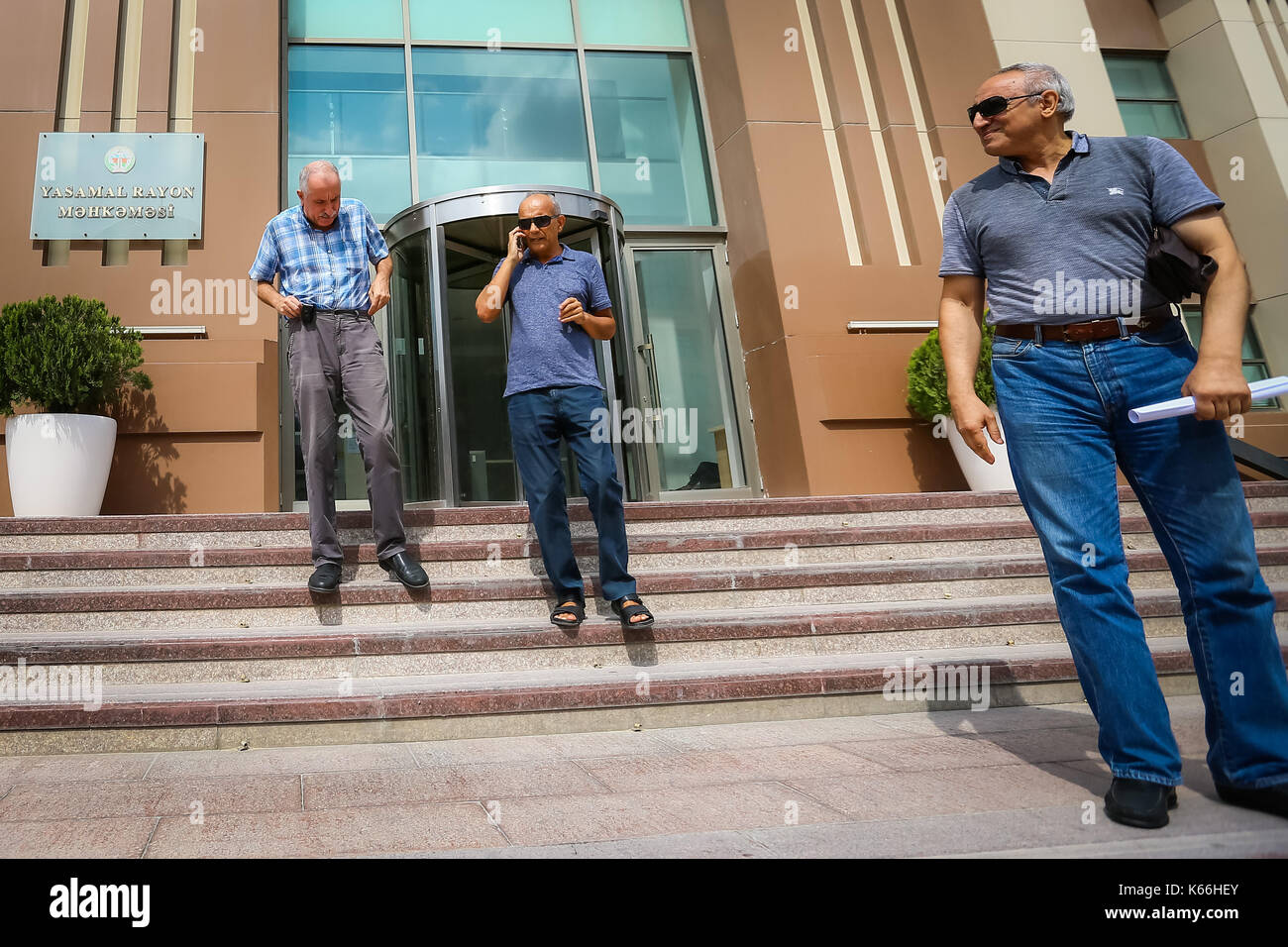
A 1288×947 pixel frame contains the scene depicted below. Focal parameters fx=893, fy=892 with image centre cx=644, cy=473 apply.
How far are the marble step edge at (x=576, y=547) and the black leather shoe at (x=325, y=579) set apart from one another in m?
0.40

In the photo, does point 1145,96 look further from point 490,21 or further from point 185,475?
point 185,475

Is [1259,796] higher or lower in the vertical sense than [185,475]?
lower

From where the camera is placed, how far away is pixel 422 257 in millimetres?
7637

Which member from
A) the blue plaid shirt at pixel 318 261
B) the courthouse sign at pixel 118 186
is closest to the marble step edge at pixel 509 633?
the blue plaid shirt at pixel 318 261

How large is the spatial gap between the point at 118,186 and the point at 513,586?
5.61 m

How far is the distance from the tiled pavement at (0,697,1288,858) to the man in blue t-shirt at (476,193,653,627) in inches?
33.2

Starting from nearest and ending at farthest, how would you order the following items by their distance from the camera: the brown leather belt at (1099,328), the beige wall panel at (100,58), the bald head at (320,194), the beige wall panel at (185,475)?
the brown leather belt at (1099,328) → the bald head at (320,194) → the beige wall panel at (185,475) → the beige wall panel at (100,58)

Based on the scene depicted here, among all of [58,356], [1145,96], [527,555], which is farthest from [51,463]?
[1145,96]

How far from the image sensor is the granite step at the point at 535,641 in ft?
12.3

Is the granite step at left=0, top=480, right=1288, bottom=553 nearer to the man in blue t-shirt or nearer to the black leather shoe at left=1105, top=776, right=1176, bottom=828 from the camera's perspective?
the man in blue t-shirt

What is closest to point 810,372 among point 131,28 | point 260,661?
point 260,661

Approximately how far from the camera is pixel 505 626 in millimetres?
4152

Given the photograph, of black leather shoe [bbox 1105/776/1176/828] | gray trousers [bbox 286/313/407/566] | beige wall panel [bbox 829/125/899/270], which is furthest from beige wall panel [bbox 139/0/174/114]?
black leather shoe [bbox 1105/776/1176/828]

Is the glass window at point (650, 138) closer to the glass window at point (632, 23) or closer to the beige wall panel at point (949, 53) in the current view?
the glass window at point (632, 23)
